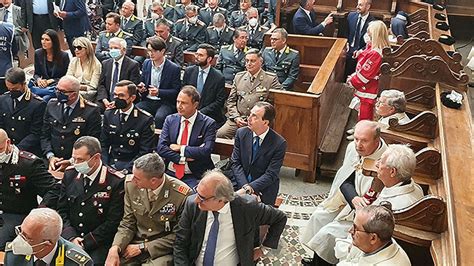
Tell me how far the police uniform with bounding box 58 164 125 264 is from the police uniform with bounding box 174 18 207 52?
4231 millimetres

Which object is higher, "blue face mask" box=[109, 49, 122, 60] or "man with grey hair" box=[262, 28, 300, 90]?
"blue face mask" box=[109, 49, 122, 60]

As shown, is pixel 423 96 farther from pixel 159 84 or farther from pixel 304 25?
pixel 304 25

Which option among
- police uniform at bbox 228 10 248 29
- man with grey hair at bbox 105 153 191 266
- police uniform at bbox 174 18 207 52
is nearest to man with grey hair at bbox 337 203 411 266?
man with grey hair at bbox 105 153 191 266

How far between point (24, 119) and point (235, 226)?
7.55ft

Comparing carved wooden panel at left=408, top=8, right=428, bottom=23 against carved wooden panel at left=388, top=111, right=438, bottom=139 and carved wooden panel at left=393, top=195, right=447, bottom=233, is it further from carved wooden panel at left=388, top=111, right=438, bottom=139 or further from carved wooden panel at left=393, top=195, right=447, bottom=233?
carved wooden panel at left=393, top=195, right=447, bottom=233

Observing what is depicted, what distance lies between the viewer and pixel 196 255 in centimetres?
313

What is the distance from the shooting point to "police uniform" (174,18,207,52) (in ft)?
24.3

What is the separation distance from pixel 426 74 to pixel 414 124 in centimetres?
86

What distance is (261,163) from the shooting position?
3.94m

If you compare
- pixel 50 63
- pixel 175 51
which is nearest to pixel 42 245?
pixel 50 63

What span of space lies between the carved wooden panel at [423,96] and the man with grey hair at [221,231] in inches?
80.5

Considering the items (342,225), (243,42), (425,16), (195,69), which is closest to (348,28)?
(425,16)

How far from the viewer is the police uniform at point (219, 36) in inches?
286

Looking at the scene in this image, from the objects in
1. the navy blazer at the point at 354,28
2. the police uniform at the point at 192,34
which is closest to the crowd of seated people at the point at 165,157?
the police uniform at the point at 192,34
